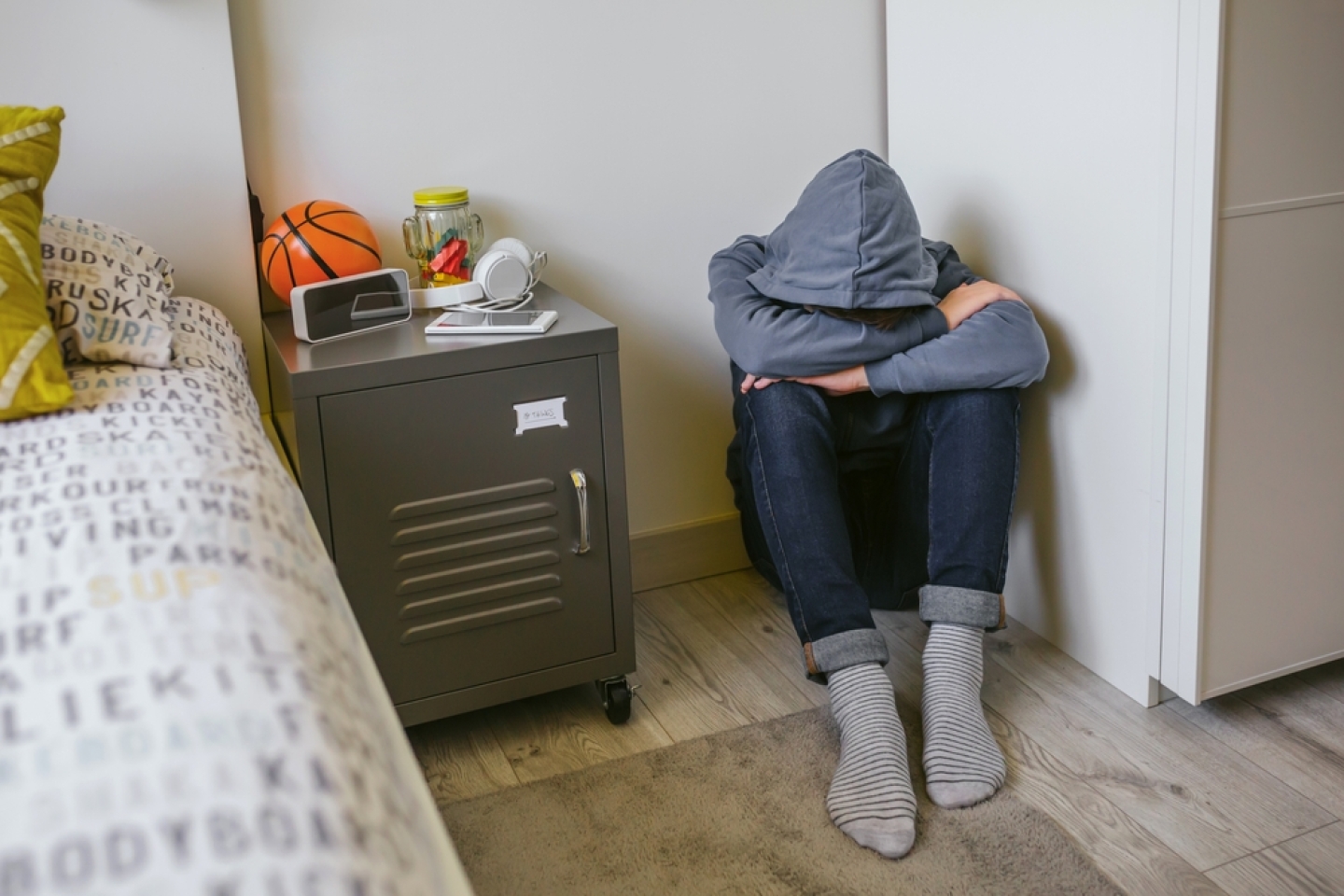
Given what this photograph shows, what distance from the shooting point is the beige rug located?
1.29m

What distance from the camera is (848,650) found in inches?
59.6

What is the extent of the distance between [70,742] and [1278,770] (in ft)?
4.58

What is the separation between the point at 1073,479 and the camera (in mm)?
1653

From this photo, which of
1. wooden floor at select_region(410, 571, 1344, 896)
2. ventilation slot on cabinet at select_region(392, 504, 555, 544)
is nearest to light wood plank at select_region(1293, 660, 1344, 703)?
wooden floor at select_region(410, 571, 1344, 896)

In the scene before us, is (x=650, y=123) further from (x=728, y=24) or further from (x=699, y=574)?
(x=699, y=574)

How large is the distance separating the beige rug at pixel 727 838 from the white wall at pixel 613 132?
643 millimetres

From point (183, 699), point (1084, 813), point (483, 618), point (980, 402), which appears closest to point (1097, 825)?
point (1084, 813)

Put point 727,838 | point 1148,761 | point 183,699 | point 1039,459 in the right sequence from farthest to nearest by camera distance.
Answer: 1. point 1039,459
2. point 1148,761
3. point 727,838
4. point 183,699

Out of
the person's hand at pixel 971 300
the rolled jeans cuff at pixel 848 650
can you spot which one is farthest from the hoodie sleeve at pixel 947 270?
the rolled jeans cuff at pixel 848 650

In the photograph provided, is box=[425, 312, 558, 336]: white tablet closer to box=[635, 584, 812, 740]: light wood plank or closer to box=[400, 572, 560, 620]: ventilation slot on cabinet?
box=[400, 572, 560, 620]: ventilation slot on cabinet

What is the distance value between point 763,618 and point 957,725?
517 mm

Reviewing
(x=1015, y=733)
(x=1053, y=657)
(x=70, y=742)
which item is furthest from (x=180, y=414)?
(x=1053, y=657)

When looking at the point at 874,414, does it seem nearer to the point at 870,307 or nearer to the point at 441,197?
the point at 870,307

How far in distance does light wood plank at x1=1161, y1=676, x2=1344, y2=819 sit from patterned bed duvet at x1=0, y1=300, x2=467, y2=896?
1.18 meters
